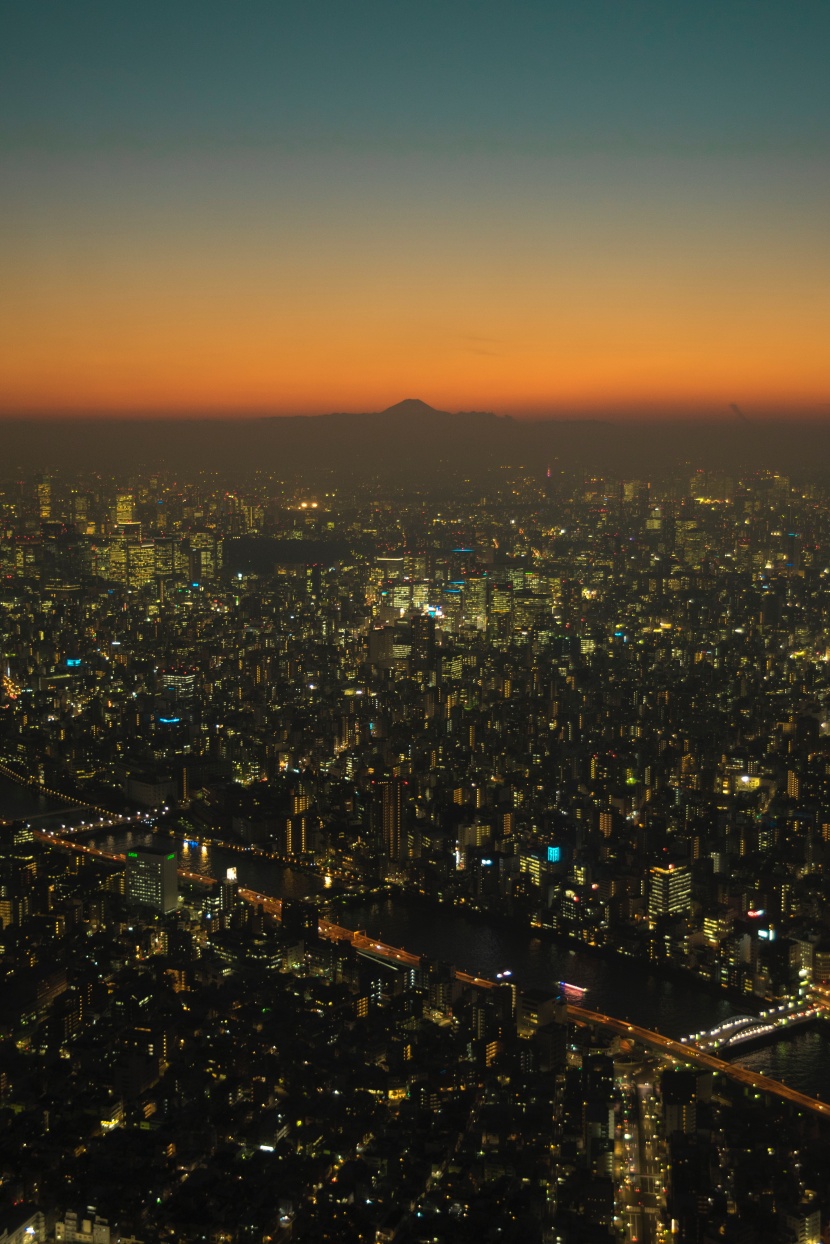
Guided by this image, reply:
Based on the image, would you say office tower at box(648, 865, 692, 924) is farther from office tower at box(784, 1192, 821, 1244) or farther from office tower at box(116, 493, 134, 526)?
office tower at box(116, 493, 134, 526)

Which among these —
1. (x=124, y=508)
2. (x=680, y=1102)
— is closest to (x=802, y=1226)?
(x=680, y=1102)

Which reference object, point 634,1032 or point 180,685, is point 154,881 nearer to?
point 634,1032

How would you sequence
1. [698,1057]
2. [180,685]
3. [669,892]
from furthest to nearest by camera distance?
[180,685] → [669,892] → [698,1057]

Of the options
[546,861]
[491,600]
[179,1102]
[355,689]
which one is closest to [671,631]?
[491,600]

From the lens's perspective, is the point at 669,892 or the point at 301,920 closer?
the point at 301,920

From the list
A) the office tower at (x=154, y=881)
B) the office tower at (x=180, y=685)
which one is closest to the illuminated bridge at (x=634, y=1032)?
the office tower at (x=154, y=881)

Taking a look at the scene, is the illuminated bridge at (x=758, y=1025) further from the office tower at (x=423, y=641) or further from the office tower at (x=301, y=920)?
the office tower at (x=423, y=641)
